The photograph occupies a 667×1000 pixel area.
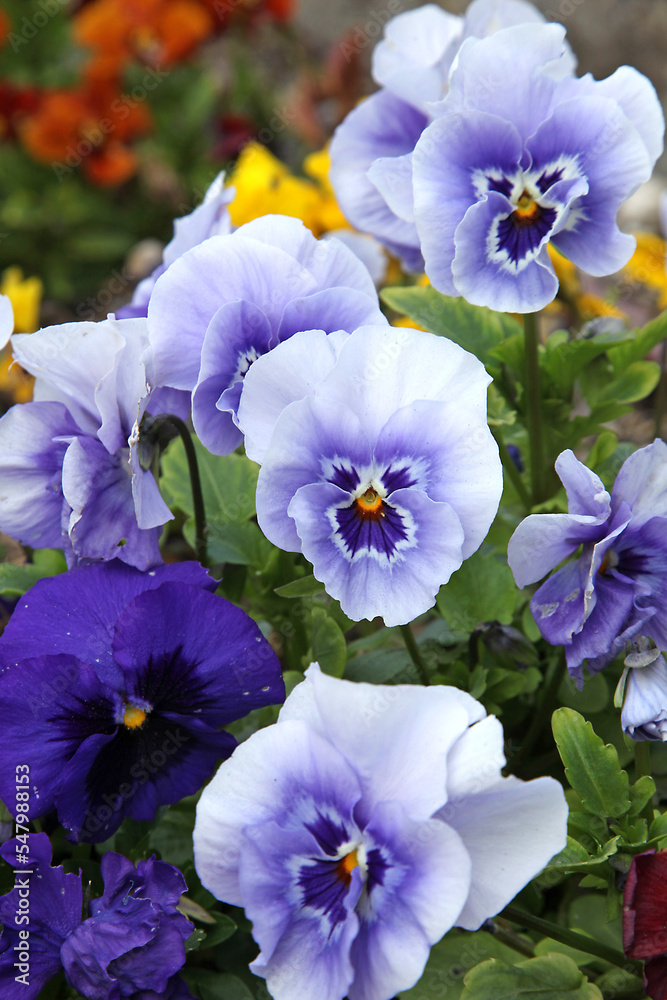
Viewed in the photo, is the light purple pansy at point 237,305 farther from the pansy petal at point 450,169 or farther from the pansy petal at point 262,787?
the pansy petal at point 262,787

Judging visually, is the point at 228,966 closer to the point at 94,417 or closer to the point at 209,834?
the point at 209,834

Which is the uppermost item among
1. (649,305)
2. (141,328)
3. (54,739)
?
(141,328)

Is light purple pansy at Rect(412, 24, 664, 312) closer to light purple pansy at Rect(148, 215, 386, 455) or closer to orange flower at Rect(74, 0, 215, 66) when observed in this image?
light purple pansy at Rect(148, 215, 386, 455)

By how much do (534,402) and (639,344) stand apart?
0.64 feet

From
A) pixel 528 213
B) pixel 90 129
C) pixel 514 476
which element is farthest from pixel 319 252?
pixel 90 129

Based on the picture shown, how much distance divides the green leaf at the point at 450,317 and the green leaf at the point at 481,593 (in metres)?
0.30

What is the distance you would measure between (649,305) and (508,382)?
1465mm

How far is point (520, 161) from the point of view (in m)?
0.93

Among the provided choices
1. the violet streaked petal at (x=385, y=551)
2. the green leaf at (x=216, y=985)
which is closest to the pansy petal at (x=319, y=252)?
the violet streaked petal at (x=385, y=551)

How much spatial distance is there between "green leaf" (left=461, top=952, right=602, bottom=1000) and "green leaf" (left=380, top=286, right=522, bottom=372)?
683mm

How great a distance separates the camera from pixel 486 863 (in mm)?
702

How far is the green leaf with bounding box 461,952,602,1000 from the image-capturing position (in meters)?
0.85

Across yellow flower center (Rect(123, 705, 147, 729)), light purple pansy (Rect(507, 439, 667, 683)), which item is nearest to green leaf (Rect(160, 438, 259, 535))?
yellow flower center (Rect(123, 705, 147, 729))

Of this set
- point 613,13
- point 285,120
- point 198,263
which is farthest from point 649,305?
point 198,263
